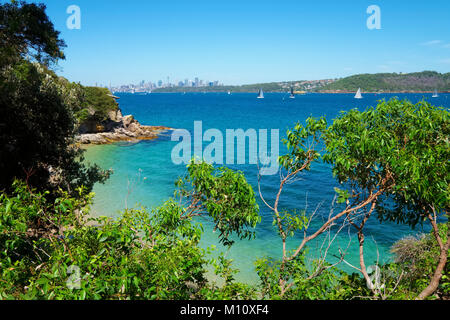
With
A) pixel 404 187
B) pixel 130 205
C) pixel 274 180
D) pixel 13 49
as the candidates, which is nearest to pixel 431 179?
pixel 404 187

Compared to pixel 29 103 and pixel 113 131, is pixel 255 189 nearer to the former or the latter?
pixel 29 103

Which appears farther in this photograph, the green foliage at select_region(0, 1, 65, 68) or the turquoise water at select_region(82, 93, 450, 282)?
the turquoise water at select_region(82, 93, 450, 282)

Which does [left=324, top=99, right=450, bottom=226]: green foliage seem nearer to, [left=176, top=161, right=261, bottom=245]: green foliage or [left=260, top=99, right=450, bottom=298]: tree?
[left=260, top=99, right=450, bottom=298]: tree

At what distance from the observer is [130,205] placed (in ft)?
77.7

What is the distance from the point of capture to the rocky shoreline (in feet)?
158

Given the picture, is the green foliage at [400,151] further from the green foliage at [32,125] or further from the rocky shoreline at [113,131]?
the rocky shoreline at [113,131]

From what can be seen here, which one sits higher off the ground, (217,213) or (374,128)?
(374,128)

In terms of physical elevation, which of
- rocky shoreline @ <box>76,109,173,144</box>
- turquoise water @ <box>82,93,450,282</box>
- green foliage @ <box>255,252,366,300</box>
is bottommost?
turquoise water @ <box>82,93,450,282</box>

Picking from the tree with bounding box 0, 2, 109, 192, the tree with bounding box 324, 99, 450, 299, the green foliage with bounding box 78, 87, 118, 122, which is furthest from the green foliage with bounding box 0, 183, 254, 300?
the green foliage with bounding box 78, 87, 118, 122

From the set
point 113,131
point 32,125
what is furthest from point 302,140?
point 113,131

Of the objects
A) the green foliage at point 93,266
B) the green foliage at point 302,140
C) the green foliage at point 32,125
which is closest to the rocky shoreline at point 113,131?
the green foliage at point 32,125

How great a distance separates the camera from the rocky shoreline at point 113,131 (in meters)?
48.0

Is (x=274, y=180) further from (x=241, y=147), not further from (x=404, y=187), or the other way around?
(x=404, y=187)
